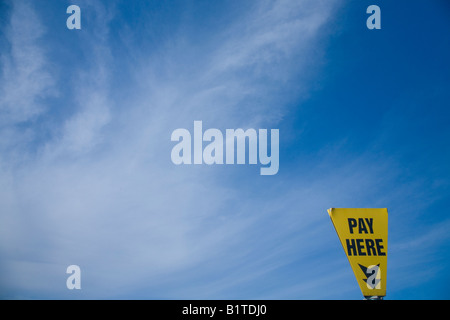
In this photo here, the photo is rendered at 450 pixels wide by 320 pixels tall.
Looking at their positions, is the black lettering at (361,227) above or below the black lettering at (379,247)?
above

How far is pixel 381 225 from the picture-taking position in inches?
256

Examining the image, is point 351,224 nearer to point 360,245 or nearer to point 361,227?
point 361,227

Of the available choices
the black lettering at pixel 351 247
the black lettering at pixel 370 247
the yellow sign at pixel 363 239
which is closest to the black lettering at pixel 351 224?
the yellow sign at pixel 363 239

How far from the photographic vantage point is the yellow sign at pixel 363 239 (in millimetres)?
6434

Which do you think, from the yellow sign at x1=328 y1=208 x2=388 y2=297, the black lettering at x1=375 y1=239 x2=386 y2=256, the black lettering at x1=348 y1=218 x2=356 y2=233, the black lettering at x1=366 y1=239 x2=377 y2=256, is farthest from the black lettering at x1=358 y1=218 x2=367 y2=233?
the black lettering at x1=375 y1=239 x2=386 y2=256

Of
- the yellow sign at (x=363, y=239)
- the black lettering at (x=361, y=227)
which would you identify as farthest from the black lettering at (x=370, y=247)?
the black lettering at (x=361, y=227)

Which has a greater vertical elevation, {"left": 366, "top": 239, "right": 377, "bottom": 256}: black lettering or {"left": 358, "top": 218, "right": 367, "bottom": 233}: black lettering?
{"left": 358, "top": 218, "right": 367, "bottom": 233}: black lettering

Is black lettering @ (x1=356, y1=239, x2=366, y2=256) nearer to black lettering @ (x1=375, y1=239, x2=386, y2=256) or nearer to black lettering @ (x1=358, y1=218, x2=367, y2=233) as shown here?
black lettering @ (x1=358, y1=218, x2=367, y2=233)

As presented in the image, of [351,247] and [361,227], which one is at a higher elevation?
[361,227]

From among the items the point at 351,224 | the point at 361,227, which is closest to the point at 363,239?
the point at 361,227

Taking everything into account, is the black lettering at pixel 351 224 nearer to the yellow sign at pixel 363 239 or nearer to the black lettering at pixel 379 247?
the yellow sign at pixel 363 239

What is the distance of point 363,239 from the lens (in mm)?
6457

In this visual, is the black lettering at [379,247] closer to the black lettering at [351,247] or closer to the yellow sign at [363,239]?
the yellow sign at [363,239]

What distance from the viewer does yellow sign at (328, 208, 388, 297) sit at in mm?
6434
